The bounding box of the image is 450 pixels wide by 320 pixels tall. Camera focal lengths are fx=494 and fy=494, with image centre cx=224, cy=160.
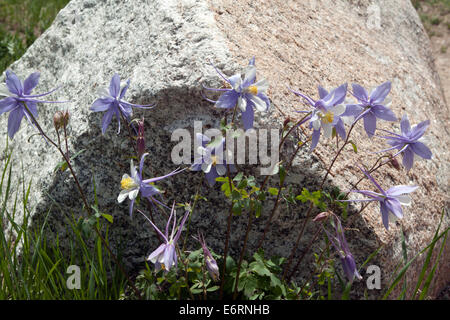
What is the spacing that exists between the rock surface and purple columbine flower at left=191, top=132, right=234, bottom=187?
43 cm

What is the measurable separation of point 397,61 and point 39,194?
7.59 feet

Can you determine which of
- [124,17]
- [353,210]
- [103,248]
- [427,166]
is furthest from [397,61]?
[103,248]

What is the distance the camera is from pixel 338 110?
163 cm

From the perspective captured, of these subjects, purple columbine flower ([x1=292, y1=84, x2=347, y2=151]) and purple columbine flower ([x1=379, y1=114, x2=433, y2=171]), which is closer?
purple columbine flower ([x1=292, y1=84, x2=347, y2=151])

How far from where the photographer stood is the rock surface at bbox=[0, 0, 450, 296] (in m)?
2.18

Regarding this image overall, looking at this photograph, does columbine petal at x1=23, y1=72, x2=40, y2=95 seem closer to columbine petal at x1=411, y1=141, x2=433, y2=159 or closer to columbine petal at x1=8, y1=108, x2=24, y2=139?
columbine petal at x1=8, y1=108, x2=24, y2=139

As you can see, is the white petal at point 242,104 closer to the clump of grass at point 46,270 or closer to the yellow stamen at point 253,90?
the yellow stamen at point 253,90

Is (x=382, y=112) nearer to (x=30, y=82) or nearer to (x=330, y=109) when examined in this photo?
(x=330, y=109)

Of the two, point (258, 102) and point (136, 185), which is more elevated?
point (258, 102)

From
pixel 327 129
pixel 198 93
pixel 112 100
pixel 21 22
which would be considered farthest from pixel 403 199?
pixel 21 22

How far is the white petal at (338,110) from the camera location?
1.62 metres

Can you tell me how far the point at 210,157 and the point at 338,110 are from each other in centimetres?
46

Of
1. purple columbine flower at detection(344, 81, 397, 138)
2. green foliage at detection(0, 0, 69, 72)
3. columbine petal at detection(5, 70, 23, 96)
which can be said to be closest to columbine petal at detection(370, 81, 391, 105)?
purple columbine flower at detection(344, 81, 397, 138)
